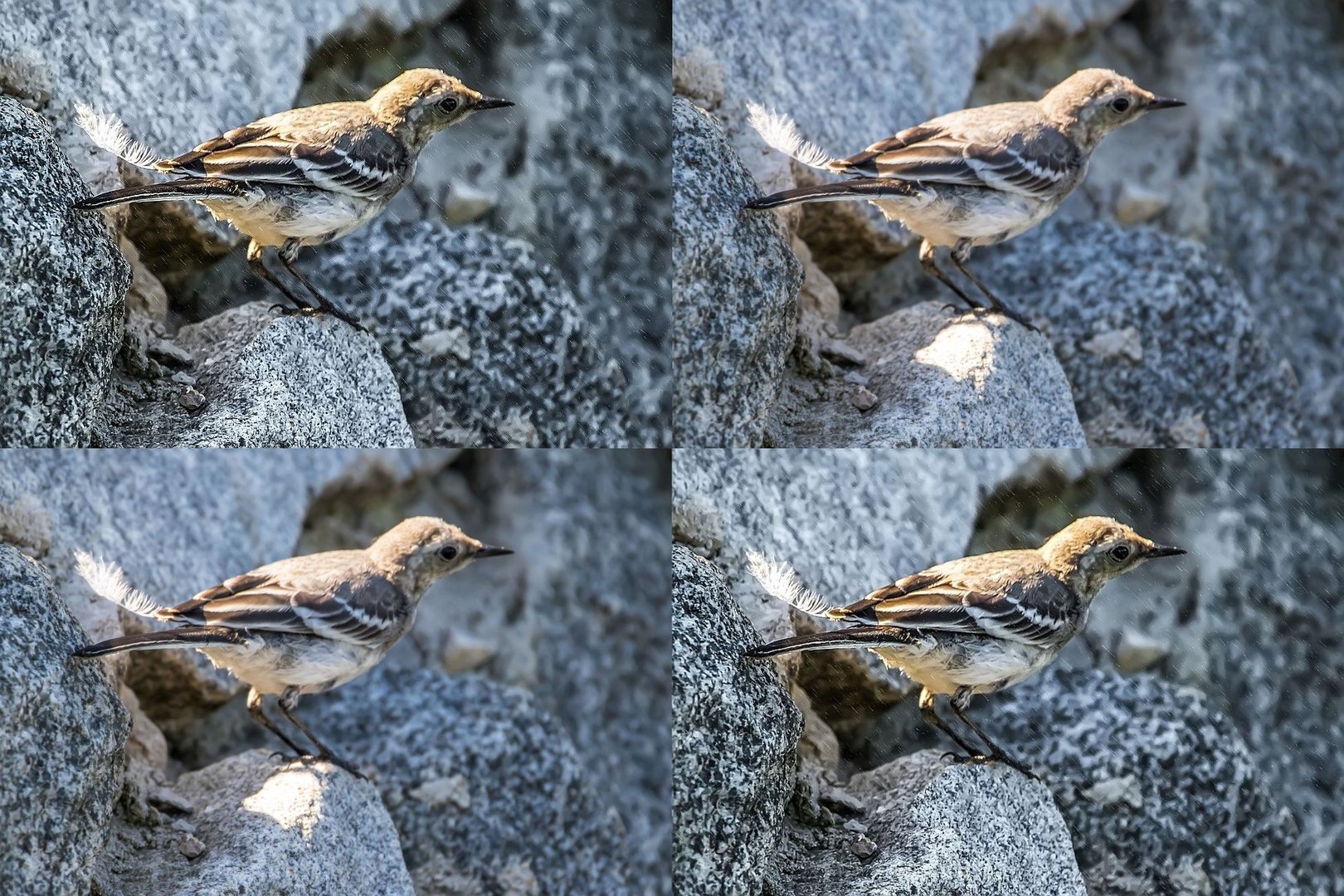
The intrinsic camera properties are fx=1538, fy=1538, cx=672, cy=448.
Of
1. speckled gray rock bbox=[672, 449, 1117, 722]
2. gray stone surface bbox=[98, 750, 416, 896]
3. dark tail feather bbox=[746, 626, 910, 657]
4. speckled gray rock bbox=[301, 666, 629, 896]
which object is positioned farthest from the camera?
speckled gray rock bbox=[301, 666, 629, 896]

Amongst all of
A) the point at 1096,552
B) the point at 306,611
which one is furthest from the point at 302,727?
the point at 1096,552

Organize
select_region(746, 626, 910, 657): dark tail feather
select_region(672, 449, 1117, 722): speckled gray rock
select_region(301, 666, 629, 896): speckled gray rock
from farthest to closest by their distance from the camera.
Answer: select_region(301, 666, 629, 896): speckled gray rock < select_region(672, 449, 1117, 722): speckled gray rock < select_region(746, 626, 910, 657): dark tail feather

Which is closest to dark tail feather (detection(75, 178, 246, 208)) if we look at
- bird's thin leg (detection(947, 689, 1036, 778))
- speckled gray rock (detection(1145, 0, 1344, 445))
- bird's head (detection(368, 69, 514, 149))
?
bird's head (detection(368, 69, 514, 149))

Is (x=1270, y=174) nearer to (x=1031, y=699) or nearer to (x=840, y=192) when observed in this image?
(x=1031, y=699)

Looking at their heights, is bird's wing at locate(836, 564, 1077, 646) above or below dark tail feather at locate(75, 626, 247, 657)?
below

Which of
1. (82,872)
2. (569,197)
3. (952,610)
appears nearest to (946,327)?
(952,610)

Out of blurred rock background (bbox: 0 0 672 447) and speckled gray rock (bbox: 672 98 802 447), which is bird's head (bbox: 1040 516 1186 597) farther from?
blurred rock background (bbox: 0 0 672 447)
